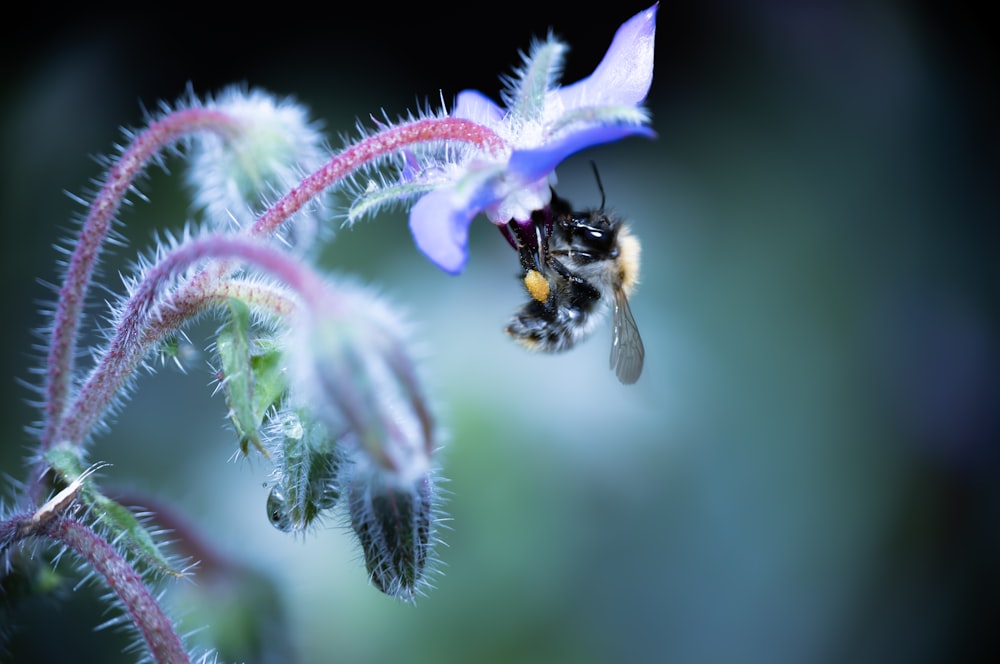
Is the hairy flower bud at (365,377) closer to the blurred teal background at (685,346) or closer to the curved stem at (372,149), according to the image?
the curved stem at (372,149)

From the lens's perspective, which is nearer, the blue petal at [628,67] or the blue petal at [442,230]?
the blue petal at [442,230]

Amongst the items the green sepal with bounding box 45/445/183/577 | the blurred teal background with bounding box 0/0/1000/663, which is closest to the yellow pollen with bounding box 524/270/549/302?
the green sepal with bounding box 45/445/183/577

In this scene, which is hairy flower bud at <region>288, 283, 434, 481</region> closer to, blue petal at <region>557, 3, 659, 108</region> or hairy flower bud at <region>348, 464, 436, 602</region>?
hairy flower bud at <region>348, 464, 436, 602</region>

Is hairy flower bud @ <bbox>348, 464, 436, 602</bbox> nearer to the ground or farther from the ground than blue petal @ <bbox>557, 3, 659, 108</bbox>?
nearer to the ground

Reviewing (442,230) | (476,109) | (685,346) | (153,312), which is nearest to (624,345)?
(476,109)

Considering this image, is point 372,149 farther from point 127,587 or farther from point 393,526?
point 127,587

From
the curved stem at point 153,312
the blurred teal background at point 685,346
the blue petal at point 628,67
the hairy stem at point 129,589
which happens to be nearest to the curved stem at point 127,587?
the hairy stem at point 129,589
